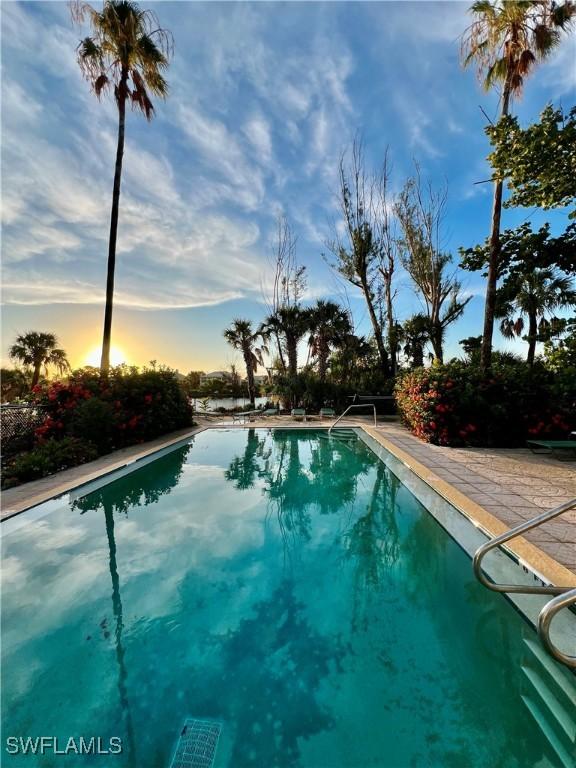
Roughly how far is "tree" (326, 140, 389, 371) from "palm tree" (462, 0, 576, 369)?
7.46 metres

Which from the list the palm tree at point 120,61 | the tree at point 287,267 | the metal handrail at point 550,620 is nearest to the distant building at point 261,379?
the tree at point 287,267

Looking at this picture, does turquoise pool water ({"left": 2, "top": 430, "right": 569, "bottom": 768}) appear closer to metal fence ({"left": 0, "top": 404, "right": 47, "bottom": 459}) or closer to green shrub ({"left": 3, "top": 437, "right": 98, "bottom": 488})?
green shrub ({"left": 3, "top": 437, "right": 98, "bottom": 488})

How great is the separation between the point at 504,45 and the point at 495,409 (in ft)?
29.8

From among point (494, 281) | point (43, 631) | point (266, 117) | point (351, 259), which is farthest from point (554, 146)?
point (351, 259)

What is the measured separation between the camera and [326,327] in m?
15.8

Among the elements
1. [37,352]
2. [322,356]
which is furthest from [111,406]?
[37,352]

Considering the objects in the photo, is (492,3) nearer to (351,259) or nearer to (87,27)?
(351,259)

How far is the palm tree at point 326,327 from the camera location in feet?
51.8

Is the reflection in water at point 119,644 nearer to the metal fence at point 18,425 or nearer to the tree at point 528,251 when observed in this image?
the metal fence at point 18,425

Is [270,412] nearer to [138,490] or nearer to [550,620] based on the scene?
[138,490]

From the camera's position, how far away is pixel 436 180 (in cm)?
1591

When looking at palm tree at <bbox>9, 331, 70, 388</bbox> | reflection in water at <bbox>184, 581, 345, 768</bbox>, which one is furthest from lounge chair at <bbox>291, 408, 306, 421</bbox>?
palm tree at <bbox>9, 331, 70, 388</bbox>

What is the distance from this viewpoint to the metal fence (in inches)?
261

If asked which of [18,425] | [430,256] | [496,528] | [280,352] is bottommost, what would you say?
[496,528]
